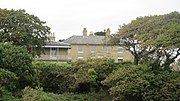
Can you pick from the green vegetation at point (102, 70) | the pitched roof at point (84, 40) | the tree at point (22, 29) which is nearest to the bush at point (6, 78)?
the green vegetation at point (102, 70)

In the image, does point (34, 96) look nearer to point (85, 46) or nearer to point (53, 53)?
point (53, 53)

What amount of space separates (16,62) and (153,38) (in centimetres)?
1204

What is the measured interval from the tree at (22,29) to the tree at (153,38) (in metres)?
7.28

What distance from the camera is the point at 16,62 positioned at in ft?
94.7

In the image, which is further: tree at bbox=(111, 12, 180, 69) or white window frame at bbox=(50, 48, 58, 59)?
white window frame at bbox=(50, 48, 58, 59)

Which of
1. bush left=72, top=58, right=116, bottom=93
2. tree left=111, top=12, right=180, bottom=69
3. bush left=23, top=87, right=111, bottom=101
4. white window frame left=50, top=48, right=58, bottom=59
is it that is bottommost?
bush left=23, top=87, right=111, bottom=101

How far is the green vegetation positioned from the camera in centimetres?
2894

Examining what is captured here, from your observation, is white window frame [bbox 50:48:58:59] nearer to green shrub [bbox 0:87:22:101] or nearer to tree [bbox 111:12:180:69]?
tree [bbox 111:12:180:69]

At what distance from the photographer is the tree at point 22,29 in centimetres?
3572

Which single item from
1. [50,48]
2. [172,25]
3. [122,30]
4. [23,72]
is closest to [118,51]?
[50,48]

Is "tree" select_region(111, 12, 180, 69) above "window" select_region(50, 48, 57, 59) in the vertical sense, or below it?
above

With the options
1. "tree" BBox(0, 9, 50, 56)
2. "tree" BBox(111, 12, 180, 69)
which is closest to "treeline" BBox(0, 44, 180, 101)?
"tree" BBox(111, 12, 180, 69)

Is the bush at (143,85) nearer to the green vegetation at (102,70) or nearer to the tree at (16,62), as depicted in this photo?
the green vegetation at (102,70)

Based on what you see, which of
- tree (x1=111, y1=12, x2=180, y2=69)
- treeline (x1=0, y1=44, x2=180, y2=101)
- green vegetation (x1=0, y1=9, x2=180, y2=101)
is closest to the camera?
treeline (x1=0, y1=44, x2=180, y2=101)
